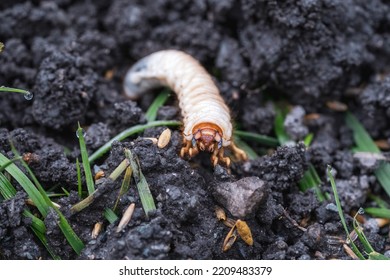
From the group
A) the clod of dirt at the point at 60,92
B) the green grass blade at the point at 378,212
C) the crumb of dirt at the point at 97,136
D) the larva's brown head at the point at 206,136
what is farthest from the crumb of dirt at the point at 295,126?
the clod of dirt at the point at 60,92

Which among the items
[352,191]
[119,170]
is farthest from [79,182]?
[352,191]

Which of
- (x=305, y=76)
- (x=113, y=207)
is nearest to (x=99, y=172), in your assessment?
(x=113, y=207)

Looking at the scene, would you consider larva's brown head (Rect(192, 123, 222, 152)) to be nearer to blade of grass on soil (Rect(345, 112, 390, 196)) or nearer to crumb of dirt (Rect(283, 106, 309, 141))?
crumb of dirt (Rect(283, 106, 309, 141))

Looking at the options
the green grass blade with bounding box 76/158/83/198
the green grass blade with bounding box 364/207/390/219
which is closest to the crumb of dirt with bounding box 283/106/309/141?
the green grass blade with bounding box 364/207/390/219

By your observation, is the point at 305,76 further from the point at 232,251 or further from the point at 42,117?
the point at 42,117

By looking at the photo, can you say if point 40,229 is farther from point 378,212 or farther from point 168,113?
point 378,212
